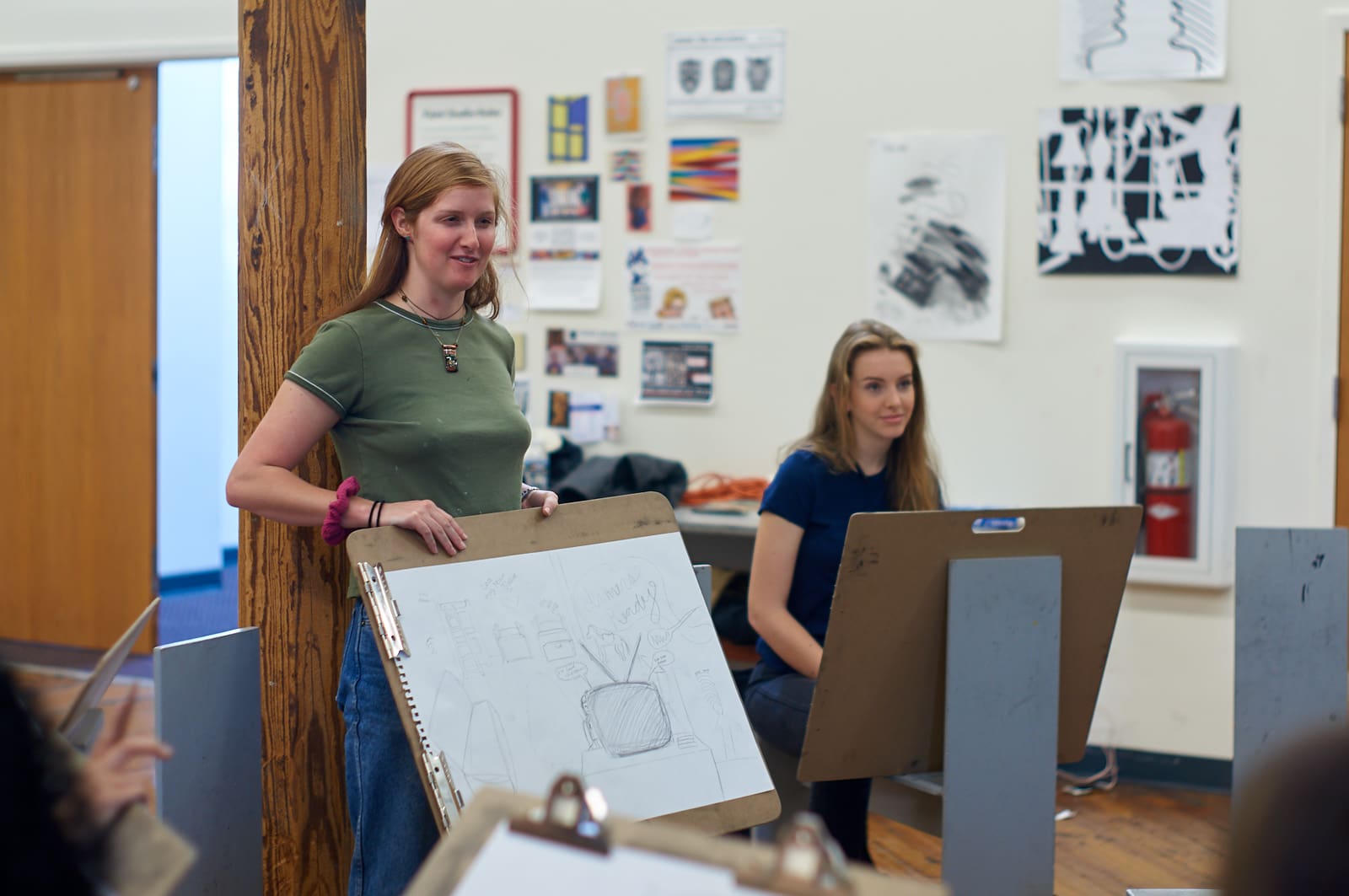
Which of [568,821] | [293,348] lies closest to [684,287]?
[293,348]

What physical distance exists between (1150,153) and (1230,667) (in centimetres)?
143

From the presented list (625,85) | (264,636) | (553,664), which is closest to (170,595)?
(625,85)

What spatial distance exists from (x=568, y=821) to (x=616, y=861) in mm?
50

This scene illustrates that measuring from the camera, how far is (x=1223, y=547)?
3234 millimetres

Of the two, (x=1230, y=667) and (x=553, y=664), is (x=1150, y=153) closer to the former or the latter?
(x=1230, y=667)

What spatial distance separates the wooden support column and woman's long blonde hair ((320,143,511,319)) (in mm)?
207

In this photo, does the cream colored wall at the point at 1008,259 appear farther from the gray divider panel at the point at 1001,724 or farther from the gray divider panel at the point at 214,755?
the gray divider panel at the point at 214,755

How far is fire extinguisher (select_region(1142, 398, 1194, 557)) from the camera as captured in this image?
129 inches

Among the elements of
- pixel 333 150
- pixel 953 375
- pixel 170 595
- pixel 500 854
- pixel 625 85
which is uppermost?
pixel 625 85

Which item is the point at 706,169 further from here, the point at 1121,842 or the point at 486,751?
the point at 486,751

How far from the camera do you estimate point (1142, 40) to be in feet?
10.7

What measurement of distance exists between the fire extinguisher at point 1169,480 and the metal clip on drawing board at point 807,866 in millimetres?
2727

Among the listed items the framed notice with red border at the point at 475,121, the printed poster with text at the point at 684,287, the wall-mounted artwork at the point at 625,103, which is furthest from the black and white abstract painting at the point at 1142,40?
the framed notice with red border at the point at 475,121

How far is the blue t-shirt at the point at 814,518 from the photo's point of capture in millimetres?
2291
